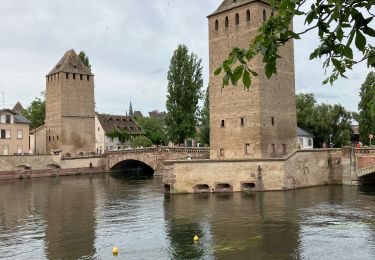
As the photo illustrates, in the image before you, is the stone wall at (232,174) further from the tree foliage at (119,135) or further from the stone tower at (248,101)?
the tree foliage at (119,135)

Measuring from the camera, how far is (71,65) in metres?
64.1

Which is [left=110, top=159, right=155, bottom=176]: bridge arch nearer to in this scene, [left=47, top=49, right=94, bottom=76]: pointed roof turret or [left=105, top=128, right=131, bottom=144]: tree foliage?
[left=105, top=128, right=131, bottom=144]: tree foliage

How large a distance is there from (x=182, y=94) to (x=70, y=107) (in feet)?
68.1

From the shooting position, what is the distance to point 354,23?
356cm

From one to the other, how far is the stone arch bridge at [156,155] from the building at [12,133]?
38.6 feet

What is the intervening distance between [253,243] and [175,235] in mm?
3239

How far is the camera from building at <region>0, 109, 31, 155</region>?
55125mm

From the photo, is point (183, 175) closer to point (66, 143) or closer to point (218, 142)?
point (218, 142)

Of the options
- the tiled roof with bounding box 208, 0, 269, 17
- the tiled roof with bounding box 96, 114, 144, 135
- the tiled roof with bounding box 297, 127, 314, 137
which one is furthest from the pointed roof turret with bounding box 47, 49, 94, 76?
the tiled roof with bounding box 208, 0, 269, 17

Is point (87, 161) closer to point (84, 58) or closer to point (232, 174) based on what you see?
point (84, 58)

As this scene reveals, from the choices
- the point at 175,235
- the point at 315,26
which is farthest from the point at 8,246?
the point at 315,26

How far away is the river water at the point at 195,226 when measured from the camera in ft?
47.6

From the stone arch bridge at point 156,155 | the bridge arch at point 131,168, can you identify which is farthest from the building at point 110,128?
the stone arch bridge at point 156,155

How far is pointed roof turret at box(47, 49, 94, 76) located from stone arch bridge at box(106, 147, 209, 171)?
49.6 ft
